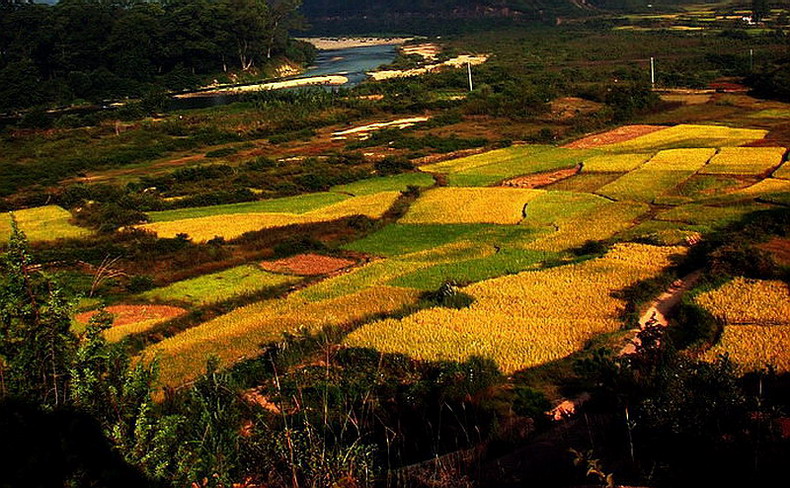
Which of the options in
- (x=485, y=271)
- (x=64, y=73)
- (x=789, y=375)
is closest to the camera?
(x=789, y=375)

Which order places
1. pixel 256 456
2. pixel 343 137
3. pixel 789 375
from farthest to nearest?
pixel 343 137
pixel 789 375
pixel 256 456

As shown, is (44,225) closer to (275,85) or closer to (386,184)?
(386,184)

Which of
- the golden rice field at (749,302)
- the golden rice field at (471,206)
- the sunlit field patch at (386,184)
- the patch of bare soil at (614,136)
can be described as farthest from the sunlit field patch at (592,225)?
the patch of bare soil at (614,136)

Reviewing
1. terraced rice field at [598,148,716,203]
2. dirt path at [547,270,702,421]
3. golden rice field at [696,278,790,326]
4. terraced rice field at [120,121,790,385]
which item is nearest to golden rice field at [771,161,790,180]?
terraced rice field at [120,121,790,385]

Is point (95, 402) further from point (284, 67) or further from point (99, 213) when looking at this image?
point (284, 67)

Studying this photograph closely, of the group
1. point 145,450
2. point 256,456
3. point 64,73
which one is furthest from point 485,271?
point 64,73

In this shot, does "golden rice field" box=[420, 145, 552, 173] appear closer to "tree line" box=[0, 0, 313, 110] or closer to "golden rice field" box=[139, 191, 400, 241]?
"golden rice field" box=[139, 191, 400, 241]

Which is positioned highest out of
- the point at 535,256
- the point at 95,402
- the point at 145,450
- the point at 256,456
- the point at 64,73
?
the point at 64,73
